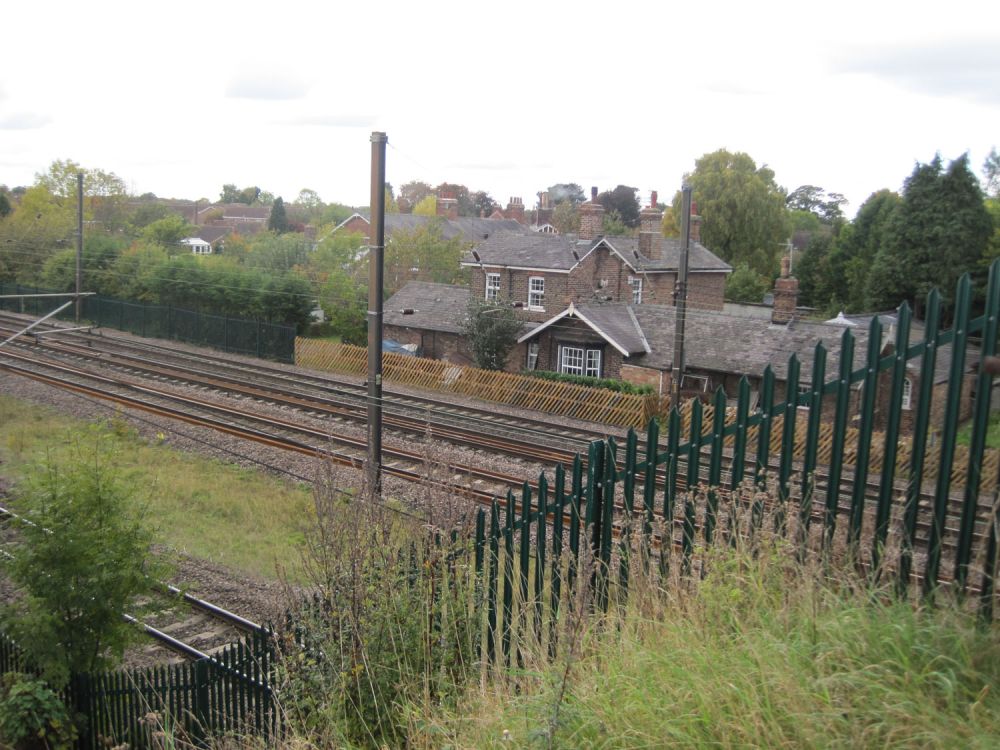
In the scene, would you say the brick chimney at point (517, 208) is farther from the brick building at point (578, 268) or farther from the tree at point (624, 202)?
the brick building at point (578, 268)

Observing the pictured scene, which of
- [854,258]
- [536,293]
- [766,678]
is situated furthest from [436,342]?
[766,678]

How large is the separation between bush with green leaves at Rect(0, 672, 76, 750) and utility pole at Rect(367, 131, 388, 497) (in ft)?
20.8

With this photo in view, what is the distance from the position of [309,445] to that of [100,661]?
11594 millimetres

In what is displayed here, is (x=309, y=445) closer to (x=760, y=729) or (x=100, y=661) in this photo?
(x=100, y=661)

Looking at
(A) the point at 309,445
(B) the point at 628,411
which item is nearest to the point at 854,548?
(A) the point at 309,445

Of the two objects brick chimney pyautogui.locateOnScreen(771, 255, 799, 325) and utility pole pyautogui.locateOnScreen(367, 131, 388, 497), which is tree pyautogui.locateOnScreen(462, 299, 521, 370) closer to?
brick chimney pyautogui.locateOnScreen(771, 255, 799, 325)

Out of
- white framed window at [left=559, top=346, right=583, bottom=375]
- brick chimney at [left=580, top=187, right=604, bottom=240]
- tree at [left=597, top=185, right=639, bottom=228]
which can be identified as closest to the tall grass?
white framed window at [left=559, top=346, right=583, bottom=375]

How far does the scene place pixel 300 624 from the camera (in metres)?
4.96

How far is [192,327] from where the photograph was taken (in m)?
38.3

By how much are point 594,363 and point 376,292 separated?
1680 centimetres

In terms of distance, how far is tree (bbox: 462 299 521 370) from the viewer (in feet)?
102

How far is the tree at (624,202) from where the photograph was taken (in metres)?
90.8

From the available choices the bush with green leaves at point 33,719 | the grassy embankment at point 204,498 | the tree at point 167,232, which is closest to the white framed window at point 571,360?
the grassy embankment at point 204,498

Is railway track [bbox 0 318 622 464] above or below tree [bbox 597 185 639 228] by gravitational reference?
below
